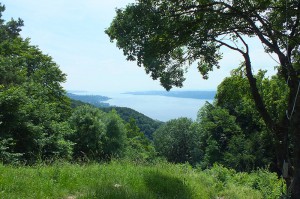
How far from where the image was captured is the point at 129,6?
24.3ft

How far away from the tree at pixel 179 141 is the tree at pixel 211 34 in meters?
55.3

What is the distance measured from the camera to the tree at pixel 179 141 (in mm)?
64300

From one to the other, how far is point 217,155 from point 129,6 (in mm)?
40368

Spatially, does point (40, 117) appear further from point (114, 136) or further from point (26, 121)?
point (114, 136)

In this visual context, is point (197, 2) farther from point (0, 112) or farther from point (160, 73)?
point (0, 112)

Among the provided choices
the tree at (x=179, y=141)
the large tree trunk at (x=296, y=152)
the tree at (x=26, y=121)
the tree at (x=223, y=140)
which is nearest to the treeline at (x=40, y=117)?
the tree at (x=26, y=121)

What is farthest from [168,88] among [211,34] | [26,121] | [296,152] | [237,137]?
[237,137]

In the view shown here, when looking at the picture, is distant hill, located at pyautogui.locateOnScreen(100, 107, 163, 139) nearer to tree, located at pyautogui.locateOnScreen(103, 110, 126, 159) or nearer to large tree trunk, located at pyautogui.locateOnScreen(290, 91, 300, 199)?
tree, located at pyautogui.locateOnScreen(103, 110, 126, 159)

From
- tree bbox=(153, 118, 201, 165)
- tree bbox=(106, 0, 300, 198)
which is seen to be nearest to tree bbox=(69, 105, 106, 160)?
tree bbox=(106, 0, 300, 198)

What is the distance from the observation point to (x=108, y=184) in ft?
24.0

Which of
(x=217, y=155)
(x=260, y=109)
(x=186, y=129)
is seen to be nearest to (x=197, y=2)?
(x=260, y=109)

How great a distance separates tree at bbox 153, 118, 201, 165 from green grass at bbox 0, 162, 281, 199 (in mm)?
54091

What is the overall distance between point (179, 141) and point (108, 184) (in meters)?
59.0

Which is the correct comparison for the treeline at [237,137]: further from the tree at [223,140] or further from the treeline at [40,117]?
the treeline at [40,117]
